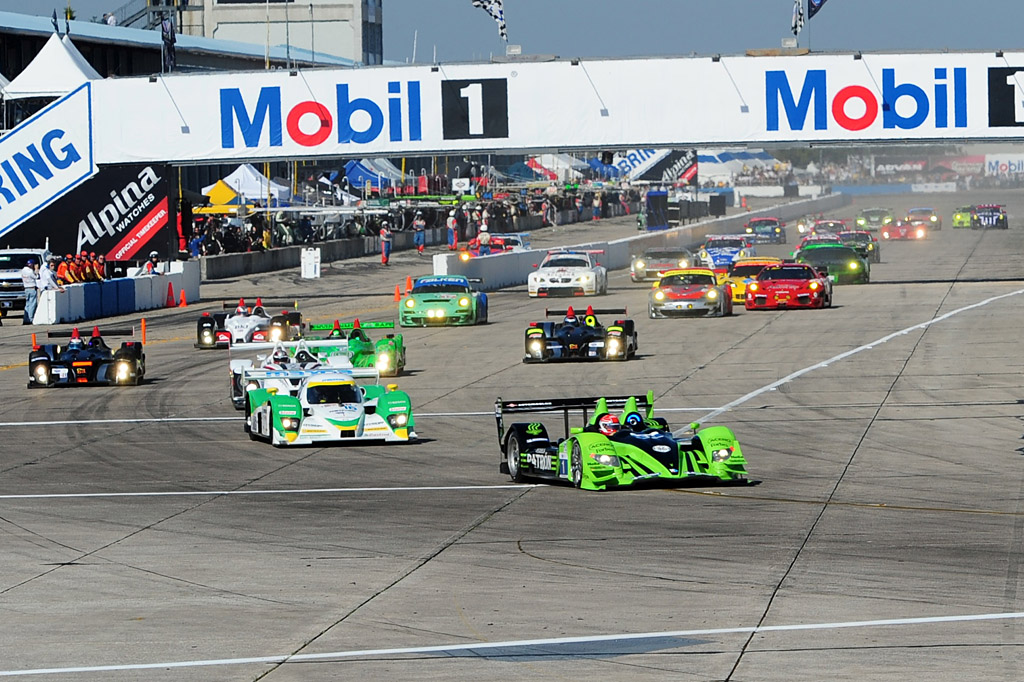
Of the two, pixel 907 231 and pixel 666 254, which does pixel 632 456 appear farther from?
pixel 907 231

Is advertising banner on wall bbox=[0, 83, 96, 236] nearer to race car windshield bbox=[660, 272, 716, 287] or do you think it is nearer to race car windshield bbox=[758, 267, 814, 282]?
race car windshield bbox=[660, 272, 716, 287]

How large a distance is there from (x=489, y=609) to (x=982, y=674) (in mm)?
3930

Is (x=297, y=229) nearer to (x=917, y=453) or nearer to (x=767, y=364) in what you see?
(x=767, y=364)

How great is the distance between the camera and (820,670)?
36.3 ft

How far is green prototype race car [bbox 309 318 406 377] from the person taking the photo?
107 feet

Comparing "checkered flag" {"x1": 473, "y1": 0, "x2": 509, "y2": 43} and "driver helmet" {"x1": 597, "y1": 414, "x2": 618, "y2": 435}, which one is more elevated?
"checkered flag" {"x1": 473, "y1": 0, "x2": 509, "y2": 43}

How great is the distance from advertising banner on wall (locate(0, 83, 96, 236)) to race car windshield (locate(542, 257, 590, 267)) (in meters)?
15.2

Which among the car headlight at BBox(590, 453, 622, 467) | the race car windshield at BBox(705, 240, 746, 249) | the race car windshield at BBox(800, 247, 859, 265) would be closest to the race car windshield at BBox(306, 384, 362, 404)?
the car headlight at BBox(590, 453, 622, 467)

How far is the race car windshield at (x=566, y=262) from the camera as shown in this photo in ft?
188

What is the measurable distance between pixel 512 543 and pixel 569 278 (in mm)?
40768

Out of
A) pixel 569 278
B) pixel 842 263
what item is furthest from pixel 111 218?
pixel 842 263

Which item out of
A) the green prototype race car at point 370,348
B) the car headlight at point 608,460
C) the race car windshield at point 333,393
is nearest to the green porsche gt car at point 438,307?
the green prototype race car at point 370,348

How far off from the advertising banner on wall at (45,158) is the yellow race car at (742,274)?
20601mm

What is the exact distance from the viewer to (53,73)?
190ft
